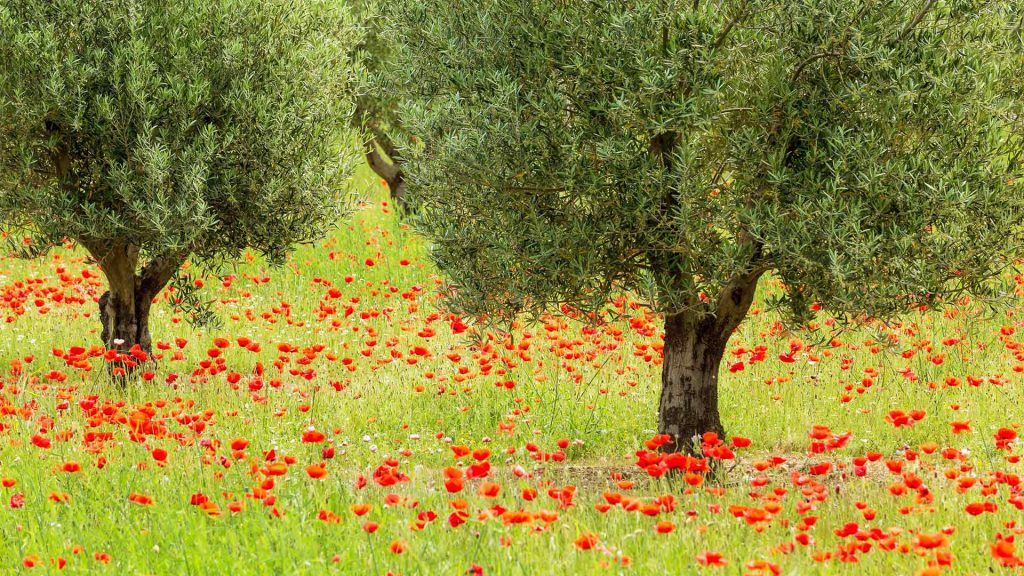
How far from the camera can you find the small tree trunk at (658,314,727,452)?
9.08m

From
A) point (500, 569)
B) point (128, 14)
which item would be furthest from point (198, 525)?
point (128, 14)

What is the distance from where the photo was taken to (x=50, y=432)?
8750mm

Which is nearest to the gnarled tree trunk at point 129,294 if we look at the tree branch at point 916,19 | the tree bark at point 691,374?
the tree bark at point 691,374

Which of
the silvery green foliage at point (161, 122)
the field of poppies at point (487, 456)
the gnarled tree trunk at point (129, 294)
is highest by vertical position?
the silvery green foliage at point (161, 122)

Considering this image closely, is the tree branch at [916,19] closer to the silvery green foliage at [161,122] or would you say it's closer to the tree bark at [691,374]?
the tree bark at [691,374]

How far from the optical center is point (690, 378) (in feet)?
30.0

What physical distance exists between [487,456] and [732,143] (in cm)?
321

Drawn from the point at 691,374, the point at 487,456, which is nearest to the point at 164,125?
the point at 691,374

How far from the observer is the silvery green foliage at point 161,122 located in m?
10.9

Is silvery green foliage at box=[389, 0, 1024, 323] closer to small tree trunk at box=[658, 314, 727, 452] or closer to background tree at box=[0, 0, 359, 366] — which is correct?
small tree trunk at box=[658, 314, 727, 452]

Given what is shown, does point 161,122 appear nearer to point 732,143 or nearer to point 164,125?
point 164,125

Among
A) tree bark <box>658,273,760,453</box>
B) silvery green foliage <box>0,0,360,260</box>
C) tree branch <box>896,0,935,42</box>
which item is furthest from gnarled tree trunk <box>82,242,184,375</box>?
tree branch <box>896,0,935,42</box>

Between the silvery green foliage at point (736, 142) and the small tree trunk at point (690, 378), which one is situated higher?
the silvery green foliage at point (736, 142)

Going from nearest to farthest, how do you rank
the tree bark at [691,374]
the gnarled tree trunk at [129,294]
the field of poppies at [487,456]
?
the field of poppies at [487,456] → the tree bark at [691,374] → the gnarled tree trunk at [129,294]
